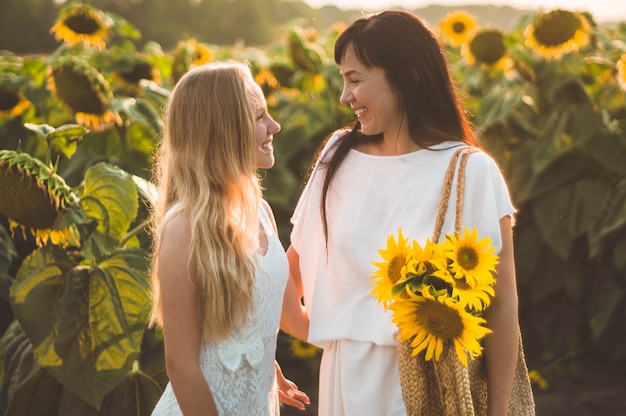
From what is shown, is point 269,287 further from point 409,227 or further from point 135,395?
point 135,395

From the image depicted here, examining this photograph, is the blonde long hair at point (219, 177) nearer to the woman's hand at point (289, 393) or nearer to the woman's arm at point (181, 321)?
the woman's arm at point (181, 321)

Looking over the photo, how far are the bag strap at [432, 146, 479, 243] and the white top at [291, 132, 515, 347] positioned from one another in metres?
0.01

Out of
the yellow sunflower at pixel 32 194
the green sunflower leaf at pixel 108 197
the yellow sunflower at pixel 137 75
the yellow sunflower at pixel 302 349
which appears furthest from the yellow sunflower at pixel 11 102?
the yellow sunflower at pixel 302 349

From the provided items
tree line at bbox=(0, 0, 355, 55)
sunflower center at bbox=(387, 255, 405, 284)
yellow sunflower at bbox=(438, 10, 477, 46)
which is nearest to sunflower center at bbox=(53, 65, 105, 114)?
sunflower center at bbox=(387, 255, 405, 284)

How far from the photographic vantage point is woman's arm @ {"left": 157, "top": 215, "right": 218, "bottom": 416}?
5.83 ft

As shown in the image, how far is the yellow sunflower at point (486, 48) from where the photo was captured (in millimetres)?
4559

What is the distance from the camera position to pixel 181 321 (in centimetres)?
178

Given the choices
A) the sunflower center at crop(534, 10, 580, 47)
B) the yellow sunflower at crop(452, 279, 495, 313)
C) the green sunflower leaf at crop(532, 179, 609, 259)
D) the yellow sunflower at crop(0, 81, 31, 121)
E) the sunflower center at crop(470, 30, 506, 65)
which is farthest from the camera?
the sunflower center at crop(470, 30, 506, 65)

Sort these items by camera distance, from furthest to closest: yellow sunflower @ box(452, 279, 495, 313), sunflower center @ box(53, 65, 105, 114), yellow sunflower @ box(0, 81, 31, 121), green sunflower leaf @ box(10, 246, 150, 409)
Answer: yellow sunflower @ box(0, 81, 31, 121)
sunflower center @ box(53, 65, 105, 114)
green sunflower leaf @ box(10, 246, 150, 409)
yellow sunflower @ box(452, 279, 495, 313)

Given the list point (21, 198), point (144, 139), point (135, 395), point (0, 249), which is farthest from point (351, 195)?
point (144, 139)

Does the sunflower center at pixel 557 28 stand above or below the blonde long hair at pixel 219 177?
below

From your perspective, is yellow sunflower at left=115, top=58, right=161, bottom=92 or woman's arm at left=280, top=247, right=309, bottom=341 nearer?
woman's arm at left=280, top=247, right=309, bottom=341

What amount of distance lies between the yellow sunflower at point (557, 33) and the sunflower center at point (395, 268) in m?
2.88

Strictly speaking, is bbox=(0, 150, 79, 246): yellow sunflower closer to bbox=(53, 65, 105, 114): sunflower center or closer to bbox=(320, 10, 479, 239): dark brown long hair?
bbox=(320, 10, 479, 239): dark brown long hair
